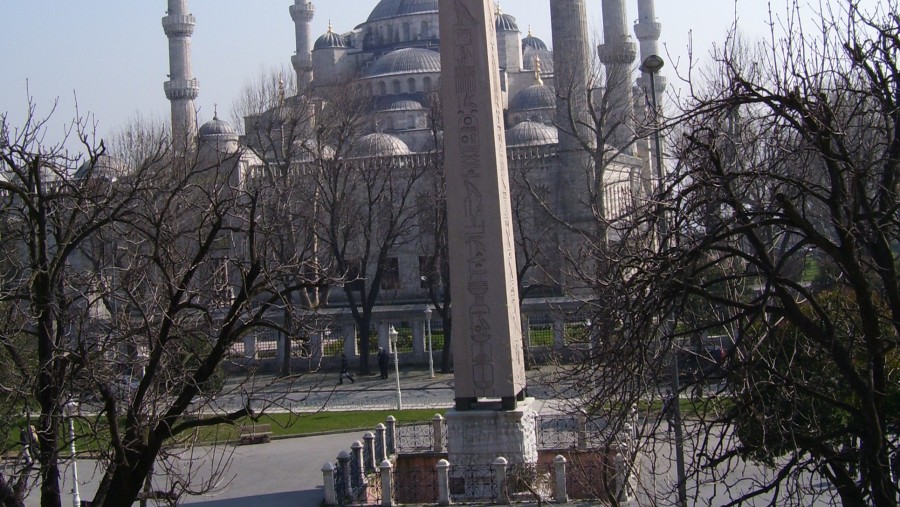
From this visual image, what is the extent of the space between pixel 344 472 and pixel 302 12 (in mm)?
51455

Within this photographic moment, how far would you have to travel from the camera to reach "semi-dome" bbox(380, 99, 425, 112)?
5350 centimetres

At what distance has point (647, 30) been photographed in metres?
55.0

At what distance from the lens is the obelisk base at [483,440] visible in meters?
11.7

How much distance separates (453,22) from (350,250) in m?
25.0

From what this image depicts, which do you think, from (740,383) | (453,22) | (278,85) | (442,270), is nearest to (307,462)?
(453,22)

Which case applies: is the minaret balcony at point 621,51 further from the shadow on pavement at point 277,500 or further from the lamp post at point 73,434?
the lamp post at point 73,434

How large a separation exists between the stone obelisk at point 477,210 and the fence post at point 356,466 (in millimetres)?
1665

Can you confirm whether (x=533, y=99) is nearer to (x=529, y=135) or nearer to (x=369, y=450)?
(x=529, y=135)

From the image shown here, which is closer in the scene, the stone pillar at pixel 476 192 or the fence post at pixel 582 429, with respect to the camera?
the fence post at pixel 582 429

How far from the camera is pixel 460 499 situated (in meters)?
11.8

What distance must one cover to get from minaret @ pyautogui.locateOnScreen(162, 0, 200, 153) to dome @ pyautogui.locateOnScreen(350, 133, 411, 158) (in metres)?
8.63

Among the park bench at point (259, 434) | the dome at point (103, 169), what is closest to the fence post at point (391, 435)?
the park bench at point (259, 434)

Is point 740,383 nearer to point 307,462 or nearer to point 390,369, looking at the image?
point 307,462

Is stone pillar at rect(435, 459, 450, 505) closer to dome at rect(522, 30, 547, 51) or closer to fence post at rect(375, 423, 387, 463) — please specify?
fence post at rect(375, 423, 387, 463)
